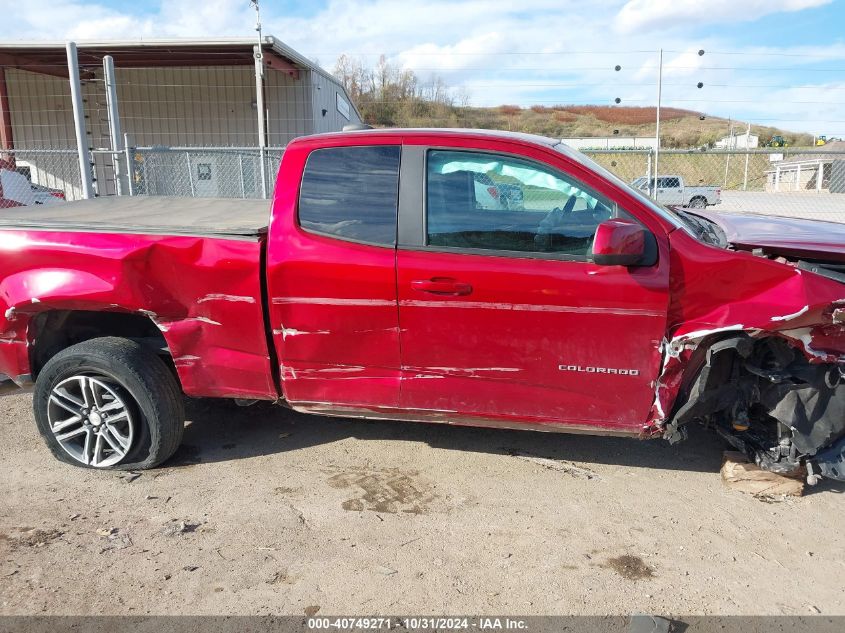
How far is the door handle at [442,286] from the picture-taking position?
10.5 feet

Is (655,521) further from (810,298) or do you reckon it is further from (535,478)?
(810,298)

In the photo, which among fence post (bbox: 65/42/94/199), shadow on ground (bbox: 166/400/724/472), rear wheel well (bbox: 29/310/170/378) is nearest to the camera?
rear wheel well (bbox: 29/310/170/378)

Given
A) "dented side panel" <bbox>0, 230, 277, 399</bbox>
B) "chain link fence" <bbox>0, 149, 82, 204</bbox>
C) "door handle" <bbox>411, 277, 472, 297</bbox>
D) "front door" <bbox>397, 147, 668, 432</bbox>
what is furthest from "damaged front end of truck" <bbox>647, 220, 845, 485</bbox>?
"chain link fence" <bbox>0, 149, 82, 204</bbox>

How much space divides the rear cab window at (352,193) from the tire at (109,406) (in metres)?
1.29

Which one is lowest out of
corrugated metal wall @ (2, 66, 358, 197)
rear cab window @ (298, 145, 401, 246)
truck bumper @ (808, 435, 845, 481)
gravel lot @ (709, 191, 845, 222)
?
truck bumper @ (808, 435, 845, 481)

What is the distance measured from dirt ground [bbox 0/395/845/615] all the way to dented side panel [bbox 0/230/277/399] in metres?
0.66

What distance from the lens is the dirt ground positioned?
2666mm

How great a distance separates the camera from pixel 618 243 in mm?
2936

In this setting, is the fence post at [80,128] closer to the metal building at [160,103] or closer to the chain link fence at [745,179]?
the chain link fence at [745,179]

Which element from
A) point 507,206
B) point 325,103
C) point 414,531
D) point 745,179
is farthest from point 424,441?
point 745,179

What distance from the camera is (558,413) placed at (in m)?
3.31

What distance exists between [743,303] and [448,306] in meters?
1.44

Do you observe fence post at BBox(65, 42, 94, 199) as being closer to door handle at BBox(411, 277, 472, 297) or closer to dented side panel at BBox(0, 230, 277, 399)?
dented side panel at BBox(0, 230, 277, 399)

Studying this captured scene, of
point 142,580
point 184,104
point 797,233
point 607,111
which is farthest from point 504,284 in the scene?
point 607,111
